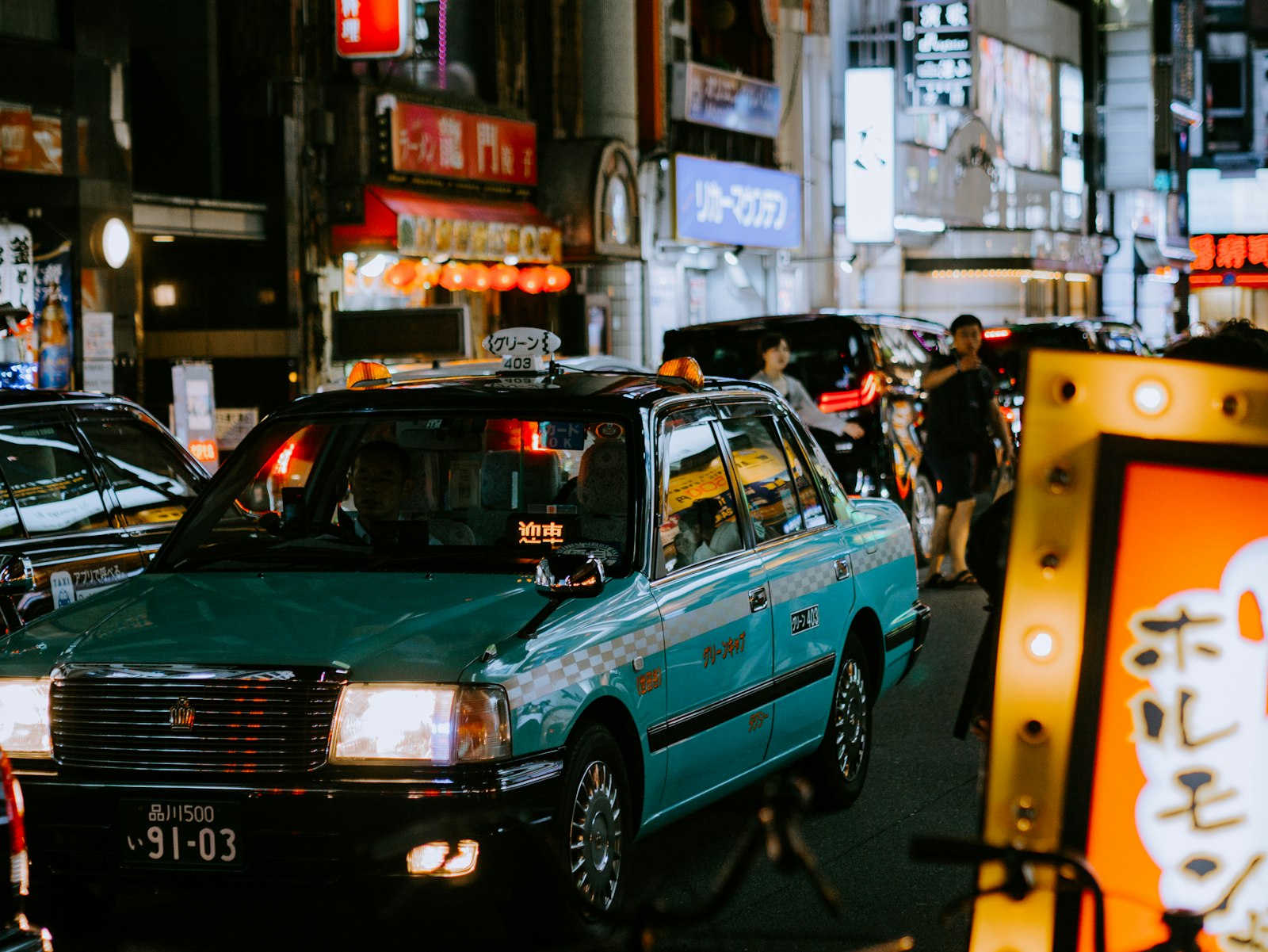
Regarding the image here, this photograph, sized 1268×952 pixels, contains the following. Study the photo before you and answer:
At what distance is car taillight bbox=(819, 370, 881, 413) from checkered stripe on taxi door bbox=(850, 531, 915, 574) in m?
6.27

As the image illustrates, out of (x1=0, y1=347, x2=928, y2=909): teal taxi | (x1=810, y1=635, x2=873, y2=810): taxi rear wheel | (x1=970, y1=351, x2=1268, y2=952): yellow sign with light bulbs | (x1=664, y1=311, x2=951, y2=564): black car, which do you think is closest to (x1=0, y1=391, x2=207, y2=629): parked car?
(x1=0, y1=347, x2=928, y2=909): teal taxi

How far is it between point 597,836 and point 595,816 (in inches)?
2.4

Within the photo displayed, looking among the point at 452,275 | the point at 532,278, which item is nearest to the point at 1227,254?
the point at 532,278

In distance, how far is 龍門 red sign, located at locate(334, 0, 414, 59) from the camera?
61.1 feet

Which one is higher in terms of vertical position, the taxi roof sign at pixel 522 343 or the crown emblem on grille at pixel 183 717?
the taxi roof sign at pixel 522 343

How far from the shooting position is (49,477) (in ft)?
25.1

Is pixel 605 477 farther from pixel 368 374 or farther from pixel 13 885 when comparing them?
pixel 13 885

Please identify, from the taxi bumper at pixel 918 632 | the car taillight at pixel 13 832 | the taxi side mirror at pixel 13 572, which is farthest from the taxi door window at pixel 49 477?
the car taillight at pixel 13 832

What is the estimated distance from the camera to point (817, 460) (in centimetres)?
773

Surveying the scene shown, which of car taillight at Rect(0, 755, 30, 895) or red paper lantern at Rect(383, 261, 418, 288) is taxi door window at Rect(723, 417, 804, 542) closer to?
car taillight at Rect(0, 755, 30, 895)

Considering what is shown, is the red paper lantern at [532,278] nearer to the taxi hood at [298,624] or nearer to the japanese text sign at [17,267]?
the japanese text sign at [17,267]

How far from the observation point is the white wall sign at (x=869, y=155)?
33375 mm

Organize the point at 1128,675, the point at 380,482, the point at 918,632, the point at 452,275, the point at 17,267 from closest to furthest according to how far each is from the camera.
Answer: the point at 1128,675
the point at 380,482
the point at 918,632
the point at 17,267
the point at 452,275

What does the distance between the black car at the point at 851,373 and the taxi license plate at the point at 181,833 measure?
32.2 feet
